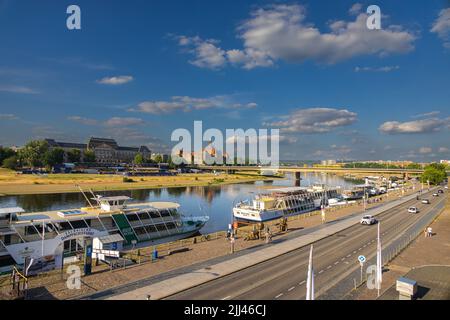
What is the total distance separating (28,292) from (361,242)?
3449 centimetres

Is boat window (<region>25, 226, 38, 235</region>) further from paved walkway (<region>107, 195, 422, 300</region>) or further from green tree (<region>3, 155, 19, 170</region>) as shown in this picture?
green tree (<region>3, 155, 19, 170</region>)

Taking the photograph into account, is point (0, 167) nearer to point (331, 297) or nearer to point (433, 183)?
point (331, 297)

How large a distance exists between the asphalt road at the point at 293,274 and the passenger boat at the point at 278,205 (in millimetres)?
27033

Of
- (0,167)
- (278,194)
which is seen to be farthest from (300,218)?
(0,167)

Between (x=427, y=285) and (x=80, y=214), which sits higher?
(x=80, y=214)

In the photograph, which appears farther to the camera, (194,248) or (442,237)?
(442,237)

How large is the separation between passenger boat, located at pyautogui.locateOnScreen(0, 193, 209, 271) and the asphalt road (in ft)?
48.4

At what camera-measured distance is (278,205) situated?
75.2 meters

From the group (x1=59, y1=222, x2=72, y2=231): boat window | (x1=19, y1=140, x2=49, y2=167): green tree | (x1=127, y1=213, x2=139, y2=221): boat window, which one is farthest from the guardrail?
(x1=19, y1=140, x2=49, y2=167): green tree

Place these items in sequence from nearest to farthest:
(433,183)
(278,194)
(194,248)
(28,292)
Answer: (28,292) < (194,248) < (278,194) < (433,183)

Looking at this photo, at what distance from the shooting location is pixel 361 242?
128 ft

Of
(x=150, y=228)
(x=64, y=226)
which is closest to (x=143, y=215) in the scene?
(x=150, y=228)

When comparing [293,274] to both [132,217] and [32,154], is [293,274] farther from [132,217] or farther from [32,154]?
[32,154]

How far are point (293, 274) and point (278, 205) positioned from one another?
4883 cm
